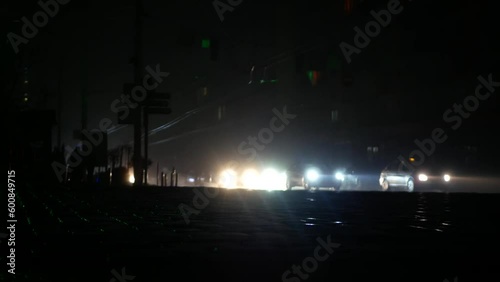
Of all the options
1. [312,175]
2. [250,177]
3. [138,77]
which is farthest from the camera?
[250,177]

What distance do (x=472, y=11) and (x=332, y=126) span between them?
22.4 metres

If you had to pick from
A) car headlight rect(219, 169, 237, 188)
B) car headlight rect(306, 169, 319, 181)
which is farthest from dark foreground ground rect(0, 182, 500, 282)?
car headlight rect(219, 169, 237, 188)

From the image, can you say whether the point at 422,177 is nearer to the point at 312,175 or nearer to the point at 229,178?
the point at 312,175

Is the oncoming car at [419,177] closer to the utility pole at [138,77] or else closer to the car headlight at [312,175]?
the car headlight at [312,175]

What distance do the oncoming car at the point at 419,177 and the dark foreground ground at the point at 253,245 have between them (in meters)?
19.2

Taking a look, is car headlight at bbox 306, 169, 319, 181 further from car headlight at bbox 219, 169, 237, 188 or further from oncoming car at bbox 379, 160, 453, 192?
car headlight at bbox 219, 169, 237, 188

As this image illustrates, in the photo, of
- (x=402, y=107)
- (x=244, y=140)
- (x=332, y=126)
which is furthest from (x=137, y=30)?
(x=244, y=140)

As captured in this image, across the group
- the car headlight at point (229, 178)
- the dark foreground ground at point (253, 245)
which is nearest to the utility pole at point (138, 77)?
the dark foreground ground at point (253, 245)

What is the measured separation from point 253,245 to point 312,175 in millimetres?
28285

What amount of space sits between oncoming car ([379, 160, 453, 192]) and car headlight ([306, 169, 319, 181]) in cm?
415

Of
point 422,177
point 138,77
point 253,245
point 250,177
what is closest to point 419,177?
point 422,177

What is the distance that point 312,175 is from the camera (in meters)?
36.4

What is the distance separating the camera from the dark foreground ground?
20.1 feet

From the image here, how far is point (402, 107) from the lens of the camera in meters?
51.5
